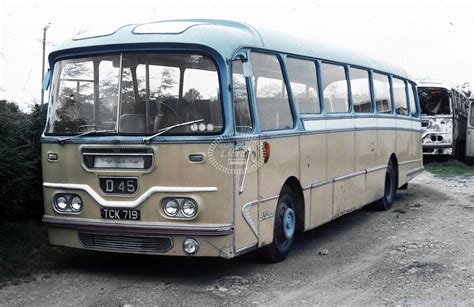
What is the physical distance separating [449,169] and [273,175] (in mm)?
15236

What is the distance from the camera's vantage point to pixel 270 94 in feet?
25.9

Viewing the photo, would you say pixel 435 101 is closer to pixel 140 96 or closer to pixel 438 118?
pixel 438 118

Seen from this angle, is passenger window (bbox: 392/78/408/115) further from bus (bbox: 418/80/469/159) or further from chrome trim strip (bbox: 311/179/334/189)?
bus (bbox: 418/80/469/159)

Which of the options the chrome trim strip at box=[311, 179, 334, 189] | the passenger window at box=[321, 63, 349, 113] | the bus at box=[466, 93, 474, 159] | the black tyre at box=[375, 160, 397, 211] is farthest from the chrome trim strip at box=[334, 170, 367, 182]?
the bus at box=[466, 93, 474, 159]

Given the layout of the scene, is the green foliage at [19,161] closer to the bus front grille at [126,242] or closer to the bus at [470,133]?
the bus front grille at [126,242]

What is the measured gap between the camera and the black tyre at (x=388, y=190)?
12.7 metres

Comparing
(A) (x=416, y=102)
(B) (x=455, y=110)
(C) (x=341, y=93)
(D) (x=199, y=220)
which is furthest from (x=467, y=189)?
(D) (x=199, y=220)

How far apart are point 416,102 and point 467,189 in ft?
8.40

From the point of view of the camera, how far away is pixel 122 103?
7.01 meters

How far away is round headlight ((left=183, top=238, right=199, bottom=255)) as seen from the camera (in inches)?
265

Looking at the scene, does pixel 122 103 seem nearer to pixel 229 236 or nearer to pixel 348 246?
pixel 229 236

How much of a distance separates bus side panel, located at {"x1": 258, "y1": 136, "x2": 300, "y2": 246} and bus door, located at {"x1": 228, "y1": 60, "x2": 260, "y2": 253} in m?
0.16

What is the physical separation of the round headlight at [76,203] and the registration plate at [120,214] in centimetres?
30

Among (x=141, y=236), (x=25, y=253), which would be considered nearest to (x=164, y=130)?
(x=141, y=236)
